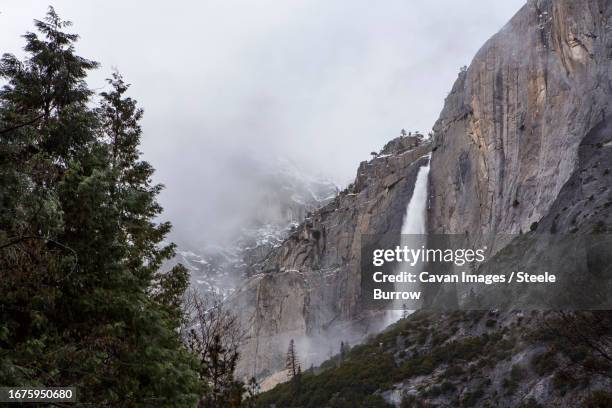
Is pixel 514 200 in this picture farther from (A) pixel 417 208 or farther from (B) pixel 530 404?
(B) pixel 530 404

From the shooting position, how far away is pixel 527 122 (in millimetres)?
71062

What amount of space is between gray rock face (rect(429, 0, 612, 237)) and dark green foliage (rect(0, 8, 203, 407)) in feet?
136

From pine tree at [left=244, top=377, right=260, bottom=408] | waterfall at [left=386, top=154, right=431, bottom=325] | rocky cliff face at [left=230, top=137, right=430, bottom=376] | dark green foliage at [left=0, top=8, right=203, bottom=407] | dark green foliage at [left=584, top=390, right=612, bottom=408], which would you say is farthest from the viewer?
rocky cliff face at [left=230, top=137, right=430, bottom=376]

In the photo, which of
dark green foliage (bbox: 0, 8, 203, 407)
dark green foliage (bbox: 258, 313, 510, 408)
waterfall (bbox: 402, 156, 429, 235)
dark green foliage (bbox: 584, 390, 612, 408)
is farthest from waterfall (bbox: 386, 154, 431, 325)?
dark green foliage (bbox: 0, 8, 203, 407)

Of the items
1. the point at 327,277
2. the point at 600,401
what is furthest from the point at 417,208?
the point at 600,401

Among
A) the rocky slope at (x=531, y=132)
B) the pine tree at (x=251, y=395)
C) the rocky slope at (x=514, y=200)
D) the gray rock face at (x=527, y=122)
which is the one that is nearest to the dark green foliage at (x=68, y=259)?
the pine tree at (x=251, y=395)

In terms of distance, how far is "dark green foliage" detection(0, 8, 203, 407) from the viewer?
27.4 feet

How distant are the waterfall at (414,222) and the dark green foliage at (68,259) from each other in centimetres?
8111

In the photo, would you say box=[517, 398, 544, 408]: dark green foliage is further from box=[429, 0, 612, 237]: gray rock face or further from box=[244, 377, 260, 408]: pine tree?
box=[429, 0, 612, 237]: gray rock face

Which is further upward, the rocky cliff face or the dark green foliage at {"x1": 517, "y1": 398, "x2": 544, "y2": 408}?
the rocky cliff face

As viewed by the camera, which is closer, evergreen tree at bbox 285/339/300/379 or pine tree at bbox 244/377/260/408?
pine tree at bbox 244/377/260/408

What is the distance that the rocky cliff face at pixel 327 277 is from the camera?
344 feet

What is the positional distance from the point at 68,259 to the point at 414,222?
88623 mm

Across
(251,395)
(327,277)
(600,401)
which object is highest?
(327,277)
